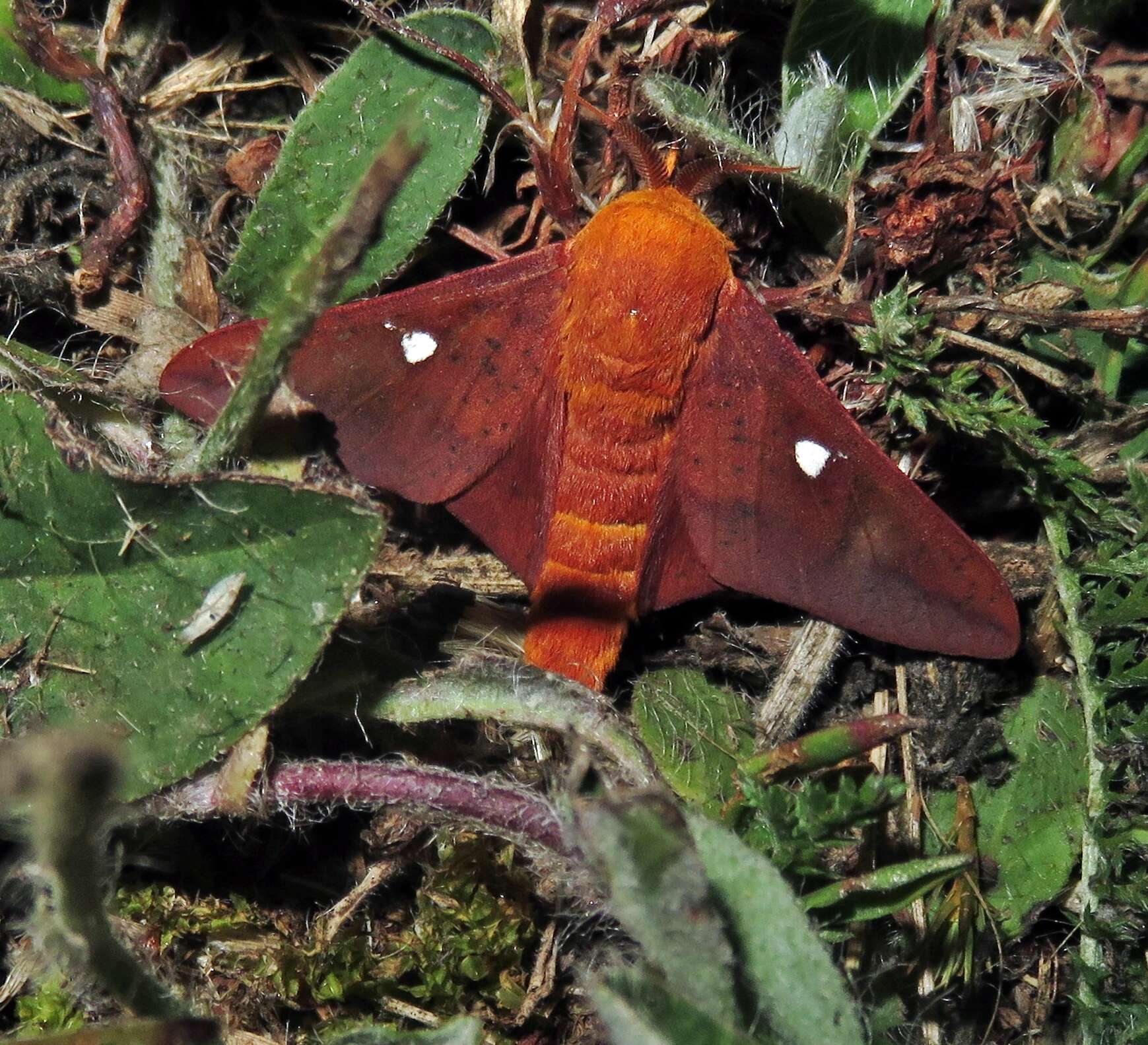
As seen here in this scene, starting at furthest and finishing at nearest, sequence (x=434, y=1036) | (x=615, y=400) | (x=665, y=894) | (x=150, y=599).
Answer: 1. (x=615, y=400)
2. (x=150, y=599)
3. (x=434, y=1036)
4. (x=665, y=894)

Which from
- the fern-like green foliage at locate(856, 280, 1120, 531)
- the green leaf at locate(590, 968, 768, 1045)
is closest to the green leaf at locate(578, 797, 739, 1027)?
the green leaf at locate(590, 968, 768, 1045)

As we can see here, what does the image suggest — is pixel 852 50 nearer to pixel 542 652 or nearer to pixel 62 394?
pixel 542 652

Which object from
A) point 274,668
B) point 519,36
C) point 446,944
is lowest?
point 446,944

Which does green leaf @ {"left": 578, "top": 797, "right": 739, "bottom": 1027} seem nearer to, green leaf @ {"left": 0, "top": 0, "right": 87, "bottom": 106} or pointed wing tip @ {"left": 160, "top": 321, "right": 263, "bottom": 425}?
pointed wing tip @ {"left": 160, "top": 321, "right": 263, "bottom": 425}

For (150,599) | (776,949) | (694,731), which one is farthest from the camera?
(694,731)

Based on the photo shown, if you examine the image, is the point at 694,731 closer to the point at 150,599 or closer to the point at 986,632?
the point at 986,632

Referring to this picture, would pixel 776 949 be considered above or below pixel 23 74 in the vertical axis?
below

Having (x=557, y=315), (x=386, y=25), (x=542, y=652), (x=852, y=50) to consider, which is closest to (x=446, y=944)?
(x=542, y=652)

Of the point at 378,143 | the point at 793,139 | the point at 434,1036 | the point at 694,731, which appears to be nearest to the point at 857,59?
the point at 793,139
